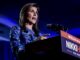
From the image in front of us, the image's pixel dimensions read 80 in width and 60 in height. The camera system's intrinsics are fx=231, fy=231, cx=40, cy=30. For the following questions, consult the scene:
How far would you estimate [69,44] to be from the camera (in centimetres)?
95

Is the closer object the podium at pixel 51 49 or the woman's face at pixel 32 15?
the podium at pixel 51 49

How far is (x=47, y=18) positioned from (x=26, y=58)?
108 centimetres

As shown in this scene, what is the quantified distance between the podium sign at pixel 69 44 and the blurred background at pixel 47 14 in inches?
40.0

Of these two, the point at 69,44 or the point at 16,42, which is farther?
the point at 16,42

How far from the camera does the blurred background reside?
81.0 inches

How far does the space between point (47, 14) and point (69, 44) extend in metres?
1.21

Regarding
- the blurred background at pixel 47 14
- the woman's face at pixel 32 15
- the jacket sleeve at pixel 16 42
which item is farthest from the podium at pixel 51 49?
the blurred background at pixel 47 14

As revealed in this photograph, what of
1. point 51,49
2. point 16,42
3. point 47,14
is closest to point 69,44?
point 51,49

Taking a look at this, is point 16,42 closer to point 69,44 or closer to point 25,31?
point 25,31

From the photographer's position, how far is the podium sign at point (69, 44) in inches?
36.3

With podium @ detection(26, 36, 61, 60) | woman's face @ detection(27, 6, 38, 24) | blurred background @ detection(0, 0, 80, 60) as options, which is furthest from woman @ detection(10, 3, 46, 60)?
blurred background @ detection(0, 0, 80, 60)

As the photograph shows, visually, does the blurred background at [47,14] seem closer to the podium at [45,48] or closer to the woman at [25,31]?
Answer: the woman at [25,31]

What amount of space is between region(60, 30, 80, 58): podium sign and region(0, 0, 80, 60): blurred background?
1.02 m

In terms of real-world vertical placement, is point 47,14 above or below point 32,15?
below
